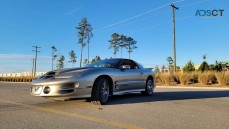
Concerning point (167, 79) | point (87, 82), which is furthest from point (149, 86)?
point (167, 79)

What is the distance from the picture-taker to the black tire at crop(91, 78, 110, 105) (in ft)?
23.6

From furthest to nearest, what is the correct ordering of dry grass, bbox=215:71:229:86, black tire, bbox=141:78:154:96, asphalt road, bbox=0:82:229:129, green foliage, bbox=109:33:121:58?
green foliage, bbox=109:33:121:58 < dry grass, bbox=215:71:229:86 < black tire, bbox=141:78:154:96 < asphalt road, bbox=0:82:229:129

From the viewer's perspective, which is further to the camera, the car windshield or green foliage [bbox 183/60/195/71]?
green foliage [bbox 183/60/195/71]

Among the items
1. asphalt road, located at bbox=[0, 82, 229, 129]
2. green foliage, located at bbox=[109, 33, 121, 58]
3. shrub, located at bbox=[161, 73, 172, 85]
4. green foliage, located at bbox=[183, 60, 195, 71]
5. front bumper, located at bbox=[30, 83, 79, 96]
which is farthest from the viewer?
green foliage, located at bbox=[109, 33, 121, 58]

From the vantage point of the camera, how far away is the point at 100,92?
727 centimetres

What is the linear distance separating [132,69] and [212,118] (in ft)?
12.6

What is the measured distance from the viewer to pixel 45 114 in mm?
5926

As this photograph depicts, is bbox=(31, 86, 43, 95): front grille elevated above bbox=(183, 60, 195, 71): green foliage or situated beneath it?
situated beneath

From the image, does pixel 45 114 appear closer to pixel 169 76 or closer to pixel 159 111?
pixel 159 111

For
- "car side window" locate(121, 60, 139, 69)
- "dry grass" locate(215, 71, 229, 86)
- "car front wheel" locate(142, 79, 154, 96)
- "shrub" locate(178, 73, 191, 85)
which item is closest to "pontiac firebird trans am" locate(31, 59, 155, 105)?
"car side window" locate(121, 60, 139, 69)

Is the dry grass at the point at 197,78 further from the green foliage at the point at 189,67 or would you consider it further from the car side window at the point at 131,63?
the green foliage at the point at 189,67

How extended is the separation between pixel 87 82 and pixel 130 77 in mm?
2133

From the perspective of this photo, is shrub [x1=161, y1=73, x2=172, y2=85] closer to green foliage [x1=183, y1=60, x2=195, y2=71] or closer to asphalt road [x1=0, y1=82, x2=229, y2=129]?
green foliage [x1=183, y1=60, x2=195, y2=71]

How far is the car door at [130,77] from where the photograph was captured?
836 centimetres
